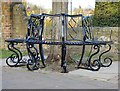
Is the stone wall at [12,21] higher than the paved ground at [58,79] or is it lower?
higher

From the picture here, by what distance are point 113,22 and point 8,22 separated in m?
4.51

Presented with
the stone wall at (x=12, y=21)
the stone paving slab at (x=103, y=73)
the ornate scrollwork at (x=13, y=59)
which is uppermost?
the stone wall at (x=12, y=21)

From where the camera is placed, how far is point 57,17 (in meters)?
10.4

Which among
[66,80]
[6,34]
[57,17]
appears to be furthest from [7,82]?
[6,34]

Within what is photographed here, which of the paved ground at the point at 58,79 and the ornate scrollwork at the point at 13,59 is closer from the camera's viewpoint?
the paved ground at the point at 58,79

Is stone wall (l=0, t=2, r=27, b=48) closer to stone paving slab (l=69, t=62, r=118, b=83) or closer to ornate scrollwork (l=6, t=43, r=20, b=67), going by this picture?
ornate scrollwork (l=6, t=43, r=20, b=67)

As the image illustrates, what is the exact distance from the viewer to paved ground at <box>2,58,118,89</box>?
7.71m

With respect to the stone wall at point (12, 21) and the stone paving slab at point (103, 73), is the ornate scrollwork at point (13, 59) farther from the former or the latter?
the stone wall at point (12, 21)

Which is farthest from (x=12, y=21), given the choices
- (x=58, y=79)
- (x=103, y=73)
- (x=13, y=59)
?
(x=58, y=79)

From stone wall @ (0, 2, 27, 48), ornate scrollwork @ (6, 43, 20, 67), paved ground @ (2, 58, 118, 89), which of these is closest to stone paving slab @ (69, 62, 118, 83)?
paved ground @ (2, 58, 118, 89)

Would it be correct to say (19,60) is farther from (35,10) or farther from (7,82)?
(35,10)

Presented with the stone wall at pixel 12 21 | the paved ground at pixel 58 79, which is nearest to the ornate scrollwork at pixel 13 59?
the paved ground at pixel 58 79

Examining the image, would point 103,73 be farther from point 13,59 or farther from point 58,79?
point 13,59

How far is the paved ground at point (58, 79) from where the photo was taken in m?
7.71
